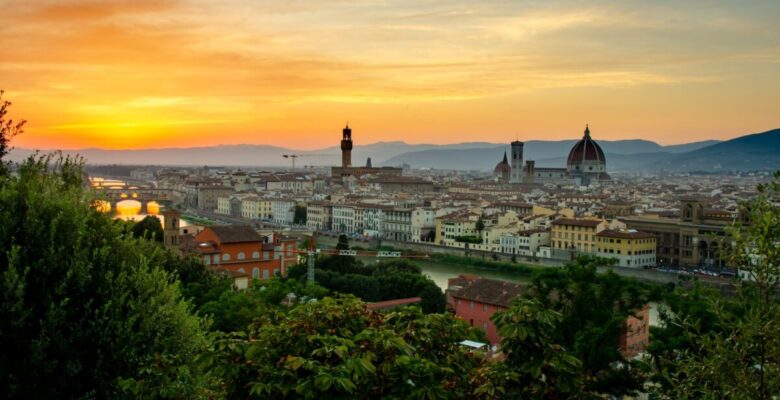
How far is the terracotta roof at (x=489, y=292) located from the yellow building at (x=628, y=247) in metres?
10.6

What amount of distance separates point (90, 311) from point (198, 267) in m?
7.93

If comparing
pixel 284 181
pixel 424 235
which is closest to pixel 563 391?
pixel 424 235

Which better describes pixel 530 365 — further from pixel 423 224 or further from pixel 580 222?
pixel 423 224

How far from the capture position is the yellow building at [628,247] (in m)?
21.6

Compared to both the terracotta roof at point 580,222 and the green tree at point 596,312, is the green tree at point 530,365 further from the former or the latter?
the terracotta roof at point 580,222

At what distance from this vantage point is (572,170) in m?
66.4

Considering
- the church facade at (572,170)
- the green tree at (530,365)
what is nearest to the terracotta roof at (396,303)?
the green tree at (530,365)

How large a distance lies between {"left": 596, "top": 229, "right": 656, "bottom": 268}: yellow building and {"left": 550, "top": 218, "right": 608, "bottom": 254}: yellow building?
297mm

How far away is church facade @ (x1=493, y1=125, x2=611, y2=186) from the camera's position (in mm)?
64562

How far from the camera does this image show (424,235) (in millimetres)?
28875

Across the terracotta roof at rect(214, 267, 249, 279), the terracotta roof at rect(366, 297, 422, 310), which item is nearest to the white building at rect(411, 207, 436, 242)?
the terracotta roof at rect(214, 267, 249, 279)

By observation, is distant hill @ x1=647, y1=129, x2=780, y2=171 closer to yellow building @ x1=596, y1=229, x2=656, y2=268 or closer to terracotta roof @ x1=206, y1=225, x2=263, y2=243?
yellow building @ x1=596, y1=229, x2=656, y2=268

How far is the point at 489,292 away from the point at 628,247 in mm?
11264

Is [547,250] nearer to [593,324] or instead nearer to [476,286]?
[476,286]
